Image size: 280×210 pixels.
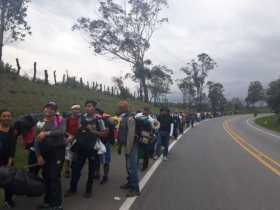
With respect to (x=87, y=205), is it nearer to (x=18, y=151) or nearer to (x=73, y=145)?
(x=73, y=145)

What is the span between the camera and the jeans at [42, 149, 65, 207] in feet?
22.8

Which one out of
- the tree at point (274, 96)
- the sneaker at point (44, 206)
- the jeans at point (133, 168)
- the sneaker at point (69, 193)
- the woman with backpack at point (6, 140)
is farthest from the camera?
the tree at point (274, 96)

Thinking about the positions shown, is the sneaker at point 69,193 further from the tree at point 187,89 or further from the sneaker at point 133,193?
the tree at point 187,89

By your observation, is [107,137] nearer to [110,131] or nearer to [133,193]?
[110,131]

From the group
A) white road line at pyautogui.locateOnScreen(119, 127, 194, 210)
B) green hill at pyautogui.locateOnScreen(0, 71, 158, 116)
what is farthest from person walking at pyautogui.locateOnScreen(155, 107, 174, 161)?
green hill at pyautogui.locateOnScreen(0, 71, 158, 116)

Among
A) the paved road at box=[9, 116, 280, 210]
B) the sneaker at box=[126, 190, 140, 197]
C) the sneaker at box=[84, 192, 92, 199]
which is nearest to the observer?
the paved road at box=[9, 116, 280, 210]

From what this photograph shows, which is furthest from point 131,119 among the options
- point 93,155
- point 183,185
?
point 183,185

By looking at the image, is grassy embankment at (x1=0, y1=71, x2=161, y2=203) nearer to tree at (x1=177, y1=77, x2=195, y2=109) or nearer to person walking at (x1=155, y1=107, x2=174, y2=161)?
person walking at (x1=155, y1=107, x2=174, y2=161)

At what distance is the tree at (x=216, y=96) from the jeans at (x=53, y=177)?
10968 centimetres

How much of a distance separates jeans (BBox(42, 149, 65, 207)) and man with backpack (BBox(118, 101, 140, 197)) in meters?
1.60

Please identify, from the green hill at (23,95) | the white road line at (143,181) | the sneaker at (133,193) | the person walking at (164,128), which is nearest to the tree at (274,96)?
the green hill at (23,95)

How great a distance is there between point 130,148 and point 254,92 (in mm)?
148449

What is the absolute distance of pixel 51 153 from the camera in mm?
6996

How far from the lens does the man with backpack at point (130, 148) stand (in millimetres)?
8338
